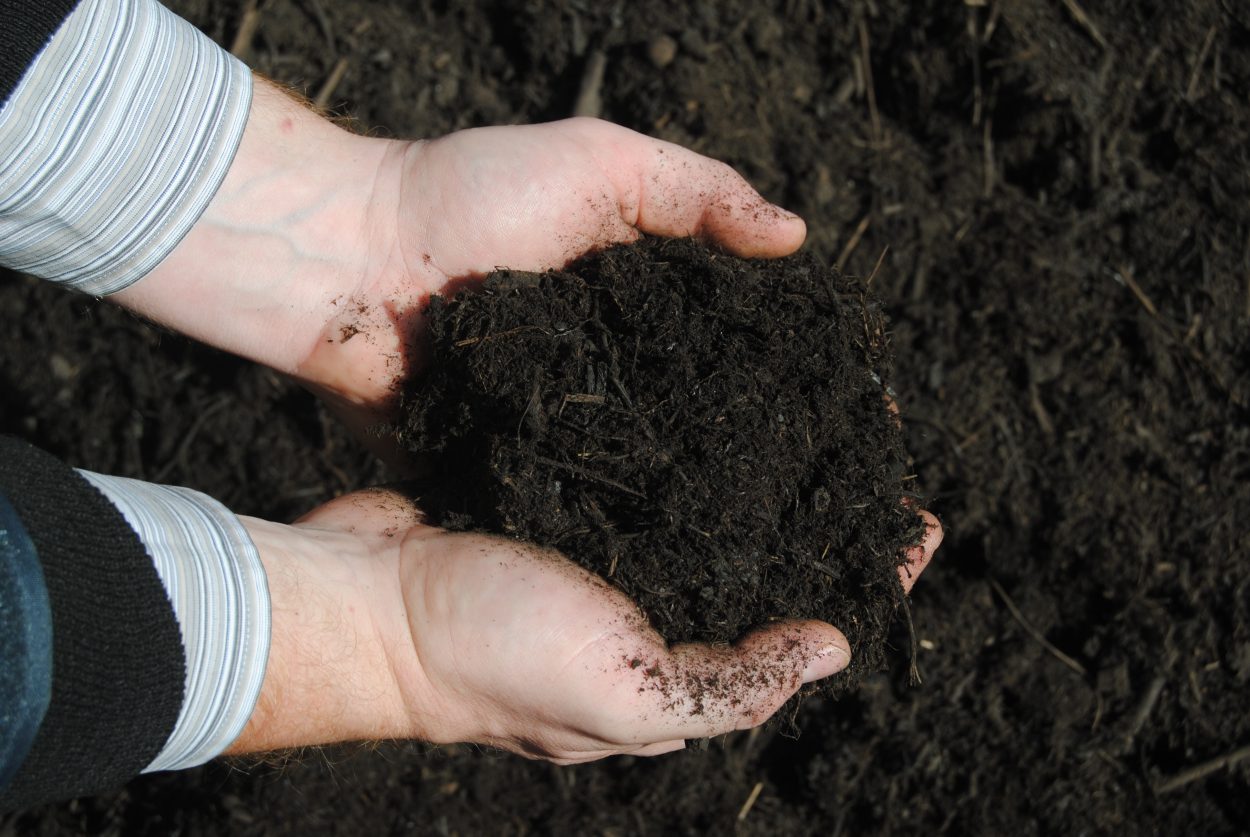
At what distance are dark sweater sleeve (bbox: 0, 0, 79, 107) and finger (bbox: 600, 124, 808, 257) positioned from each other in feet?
4.19

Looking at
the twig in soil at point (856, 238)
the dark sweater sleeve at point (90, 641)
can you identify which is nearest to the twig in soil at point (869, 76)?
the twig in soil at point (856, 238)

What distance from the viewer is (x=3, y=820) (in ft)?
10.3

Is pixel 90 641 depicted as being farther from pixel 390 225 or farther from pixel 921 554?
pixel 921 554

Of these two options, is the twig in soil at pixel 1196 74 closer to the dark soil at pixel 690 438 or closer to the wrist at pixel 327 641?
the dark soil at pixel 690 438

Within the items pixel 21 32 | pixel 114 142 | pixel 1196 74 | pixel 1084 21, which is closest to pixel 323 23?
pixel 114 142

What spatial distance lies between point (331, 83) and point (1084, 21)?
9.54 feet

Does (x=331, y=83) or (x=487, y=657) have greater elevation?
(x=331, y=83)

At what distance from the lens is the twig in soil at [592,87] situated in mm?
3545

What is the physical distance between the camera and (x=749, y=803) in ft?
10.6

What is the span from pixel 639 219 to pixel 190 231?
114 cm

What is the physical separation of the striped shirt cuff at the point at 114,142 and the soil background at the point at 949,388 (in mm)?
1258

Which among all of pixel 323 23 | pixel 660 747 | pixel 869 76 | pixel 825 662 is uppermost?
pixel 869 76

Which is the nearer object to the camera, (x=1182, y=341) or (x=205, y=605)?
(x=205, y=605)

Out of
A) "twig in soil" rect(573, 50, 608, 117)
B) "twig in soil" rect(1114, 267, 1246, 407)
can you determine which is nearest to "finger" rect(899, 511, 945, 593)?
"twig in soil" rect(1114, 267, 1246, 407)
